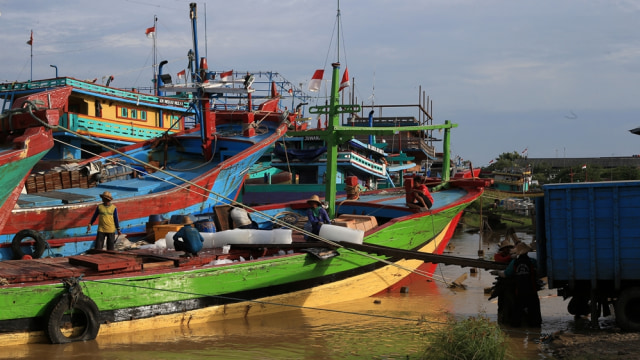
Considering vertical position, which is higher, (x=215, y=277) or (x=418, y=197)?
(x=418, y=197)

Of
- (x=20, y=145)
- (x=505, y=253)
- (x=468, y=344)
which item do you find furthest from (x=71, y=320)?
(x=505, y=253)

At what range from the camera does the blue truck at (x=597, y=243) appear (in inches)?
374

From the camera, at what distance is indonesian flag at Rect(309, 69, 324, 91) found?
16.1m

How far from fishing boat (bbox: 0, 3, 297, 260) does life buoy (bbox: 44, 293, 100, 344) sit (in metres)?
2.09

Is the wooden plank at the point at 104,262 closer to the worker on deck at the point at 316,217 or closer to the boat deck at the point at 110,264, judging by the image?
the boat deck at the point at 110,264

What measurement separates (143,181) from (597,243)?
12.5 metres

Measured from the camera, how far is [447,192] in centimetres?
1889

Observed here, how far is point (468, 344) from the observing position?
7.26 m

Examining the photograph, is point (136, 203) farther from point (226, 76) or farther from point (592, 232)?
point (592, 232)

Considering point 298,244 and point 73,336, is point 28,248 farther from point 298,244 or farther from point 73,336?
point 298,244

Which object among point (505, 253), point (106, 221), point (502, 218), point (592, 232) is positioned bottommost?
point (502, 218)

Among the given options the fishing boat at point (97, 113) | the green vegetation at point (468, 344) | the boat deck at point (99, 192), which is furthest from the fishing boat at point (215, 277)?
the fishing boat at point (97, 113)

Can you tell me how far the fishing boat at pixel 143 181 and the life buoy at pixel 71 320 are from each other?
2090 millimetres

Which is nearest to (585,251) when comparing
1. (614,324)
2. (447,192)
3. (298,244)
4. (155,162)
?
(614,324)
